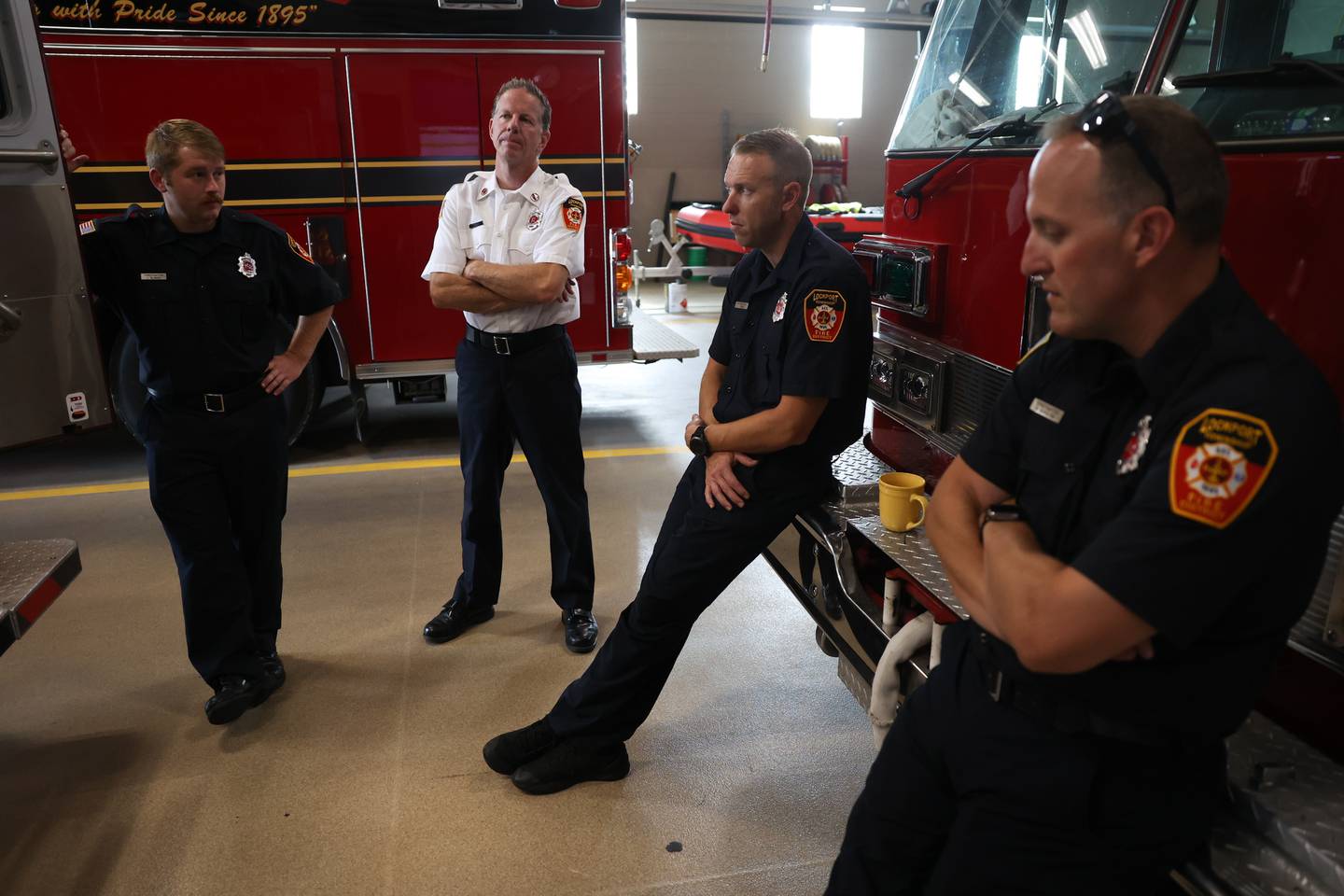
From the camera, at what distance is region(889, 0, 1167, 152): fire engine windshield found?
2227 millimetres

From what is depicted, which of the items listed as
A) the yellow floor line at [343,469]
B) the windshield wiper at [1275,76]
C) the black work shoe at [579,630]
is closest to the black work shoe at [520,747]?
the black work shoe at [579,630]

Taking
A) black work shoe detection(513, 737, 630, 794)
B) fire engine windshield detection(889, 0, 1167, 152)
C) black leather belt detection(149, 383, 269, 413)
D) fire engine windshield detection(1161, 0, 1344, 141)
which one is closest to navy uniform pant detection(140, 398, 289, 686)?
black leather belt detection(149, 383, 269, 413)

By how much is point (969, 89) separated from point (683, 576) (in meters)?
1.59

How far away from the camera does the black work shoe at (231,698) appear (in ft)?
9.98

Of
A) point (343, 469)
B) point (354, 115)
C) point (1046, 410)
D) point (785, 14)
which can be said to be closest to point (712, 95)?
point (785, 14)

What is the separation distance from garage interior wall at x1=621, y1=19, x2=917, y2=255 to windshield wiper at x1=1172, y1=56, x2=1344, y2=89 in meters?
13.7

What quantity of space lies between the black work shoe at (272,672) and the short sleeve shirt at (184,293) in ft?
3.09

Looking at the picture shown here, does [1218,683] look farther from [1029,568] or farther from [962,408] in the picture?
[962,408]

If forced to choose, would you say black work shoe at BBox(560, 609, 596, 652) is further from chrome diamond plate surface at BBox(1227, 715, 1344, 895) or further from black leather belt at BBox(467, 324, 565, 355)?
chrome diamond plate surface at BBox(1227, 715, 1344, 895)

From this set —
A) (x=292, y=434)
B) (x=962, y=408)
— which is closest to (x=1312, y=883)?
(x=962, y=408)

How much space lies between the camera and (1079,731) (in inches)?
53.1

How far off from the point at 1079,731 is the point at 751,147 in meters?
1.54

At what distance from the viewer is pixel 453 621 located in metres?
3.59

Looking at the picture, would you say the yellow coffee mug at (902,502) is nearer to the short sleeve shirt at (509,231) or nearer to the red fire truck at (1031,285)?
the red fire truck at (1031,285)
